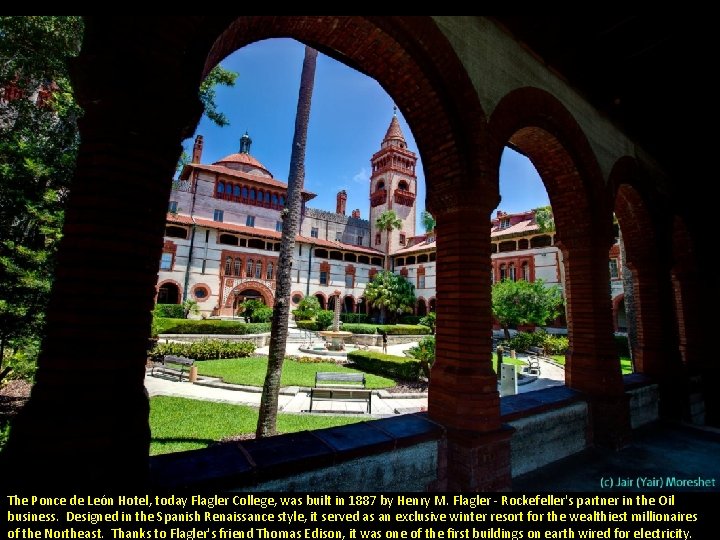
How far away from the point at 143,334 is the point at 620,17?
6.00m

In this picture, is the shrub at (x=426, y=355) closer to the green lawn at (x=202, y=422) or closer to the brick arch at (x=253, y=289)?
the green lawn at (x=202, y=422)

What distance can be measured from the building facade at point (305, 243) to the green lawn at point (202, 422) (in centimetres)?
1970

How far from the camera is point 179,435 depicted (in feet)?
22.7

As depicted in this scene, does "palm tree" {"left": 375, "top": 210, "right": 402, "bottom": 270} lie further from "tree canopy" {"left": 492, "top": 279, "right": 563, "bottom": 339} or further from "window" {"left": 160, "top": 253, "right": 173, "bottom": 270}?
"window" {"left": 160, "top": 253, "right": 173, "bottom": 270}

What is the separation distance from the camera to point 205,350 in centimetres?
1647

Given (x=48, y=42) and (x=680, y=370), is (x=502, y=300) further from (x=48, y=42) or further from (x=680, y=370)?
(x=48, y=42)

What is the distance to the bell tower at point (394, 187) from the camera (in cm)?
4612

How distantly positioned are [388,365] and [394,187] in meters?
35.4

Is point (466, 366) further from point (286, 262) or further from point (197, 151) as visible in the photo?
point (197, 151)

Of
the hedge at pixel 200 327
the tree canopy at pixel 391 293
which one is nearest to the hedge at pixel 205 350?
the hedge at pixel 200 327

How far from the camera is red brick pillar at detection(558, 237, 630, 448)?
508 centimetres

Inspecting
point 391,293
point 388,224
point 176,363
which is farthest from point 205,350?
point 388,224

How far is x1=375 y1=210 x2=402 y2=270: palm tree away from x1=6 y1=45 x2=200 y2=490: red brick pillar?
1648 inches

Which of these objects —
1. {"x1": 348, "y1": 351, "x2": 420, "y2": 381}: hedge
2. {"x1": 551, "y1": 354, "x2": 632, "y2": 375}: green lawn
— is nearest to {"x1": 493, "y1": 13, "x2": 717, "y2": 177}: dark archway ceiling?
{"x1": 348, "y1": 351, "x2": 420, "y2": 381}: hedge
